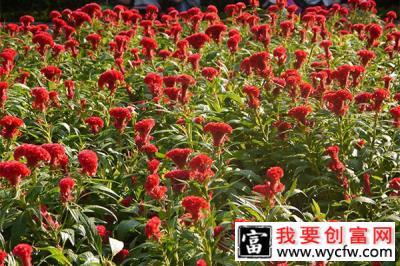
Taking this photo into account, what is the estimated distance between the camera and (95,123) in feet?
12.3

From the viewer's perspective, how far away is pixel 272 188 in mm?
2842

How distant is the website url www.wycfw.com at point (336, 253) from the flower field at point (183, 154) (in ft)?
0.63

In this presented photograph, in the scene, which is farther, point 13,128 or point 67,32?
point 67,32

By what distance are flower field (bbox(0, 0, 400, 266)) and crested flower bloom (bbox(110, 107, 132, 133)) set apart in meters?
0.01

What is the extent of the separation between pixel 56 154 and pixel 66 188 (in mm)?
193

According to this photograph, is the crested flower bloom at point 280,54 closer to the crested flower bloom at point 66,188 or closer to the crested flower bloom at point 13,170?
the crested flower bloom at point 66,188

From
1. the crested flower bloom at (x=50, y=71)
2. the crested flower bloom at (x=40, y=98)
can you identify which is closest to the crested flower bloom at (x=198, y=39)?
the crested flower bloom at (x=50, y=71)

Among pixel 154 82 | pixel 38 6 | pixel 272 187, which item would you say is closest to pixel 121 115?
pixel 154 82

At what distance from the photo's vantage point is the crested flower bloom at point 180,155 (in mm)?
3072

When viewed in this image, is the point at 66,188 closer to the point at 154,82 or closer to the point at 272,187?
the point at 272,187

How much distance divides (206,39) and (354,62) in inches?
56.2

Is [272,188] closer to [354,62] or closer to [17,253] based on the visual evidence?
[17,253]

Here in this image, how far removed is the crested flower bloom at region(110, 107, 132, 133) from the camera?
348 centimetres

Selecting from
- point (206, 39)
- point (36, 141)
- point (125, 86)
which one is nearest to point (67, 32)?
point (125, 86)
